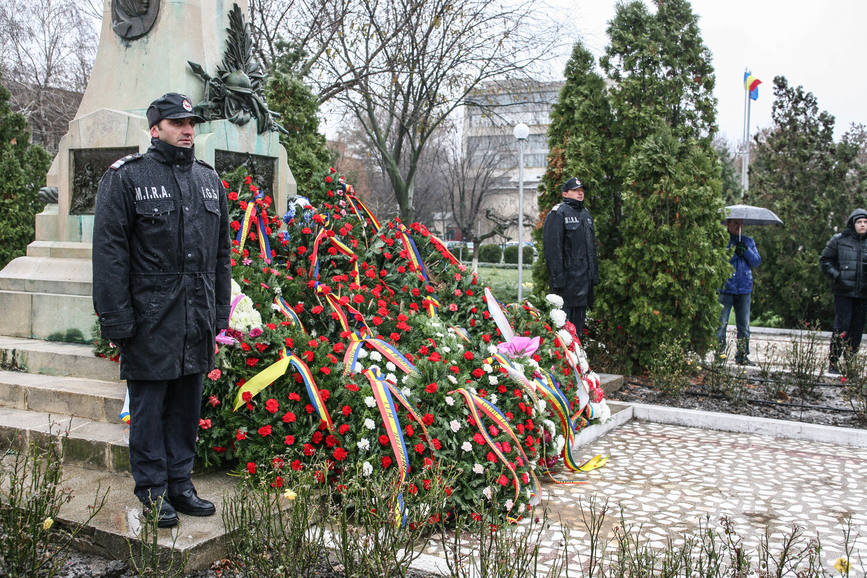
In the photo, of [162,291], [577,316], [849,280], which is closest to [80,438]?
[162,291]

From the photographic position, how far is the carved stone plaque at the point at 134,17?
594cm

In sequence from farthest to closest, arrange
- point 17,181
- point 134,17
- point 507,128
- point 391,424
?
point 507,128
point 17,181
point 134,17
point 391,424

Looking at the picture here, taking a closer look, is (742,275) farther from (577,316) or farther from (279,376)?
(279,376)

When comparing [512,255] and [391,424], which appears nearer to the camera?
[391,424]

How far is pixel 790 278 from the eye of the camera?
14.2 metres

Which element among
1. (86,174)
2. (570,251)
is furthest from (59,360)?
(570,251)

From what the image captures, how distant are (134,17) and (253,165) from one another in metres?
1.44

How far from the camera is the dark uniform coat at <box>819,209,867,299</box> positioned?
29.6 ft

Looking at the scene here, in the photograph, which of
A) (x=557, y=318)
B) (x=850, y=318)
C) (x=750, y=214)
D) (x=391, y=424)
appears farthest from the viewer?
(x=750, y=214)

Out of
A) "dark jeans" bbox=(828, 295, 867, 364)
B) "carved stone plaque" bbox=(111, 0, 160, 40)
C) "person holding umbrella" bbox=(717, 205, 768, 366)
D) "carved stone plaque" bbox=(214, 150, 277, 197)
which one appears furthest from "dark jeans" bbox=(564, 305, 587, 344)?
"carved stone plaque" bbox=(111, 0, 160, 40)

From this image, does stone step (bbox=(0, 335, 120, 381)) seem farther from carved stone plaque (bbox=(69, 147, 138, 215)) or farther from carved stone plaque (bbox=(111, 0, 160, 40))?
carved stone plaque (bbox=(111, 0, 160, 40))

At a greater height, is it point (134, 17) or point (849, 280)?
point (134, 17)

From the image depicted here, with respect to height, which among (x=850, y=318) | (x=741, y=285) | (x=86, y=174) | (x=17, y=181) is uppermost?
(x=17, y=181)

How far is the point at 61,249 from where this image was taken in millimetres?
5809
